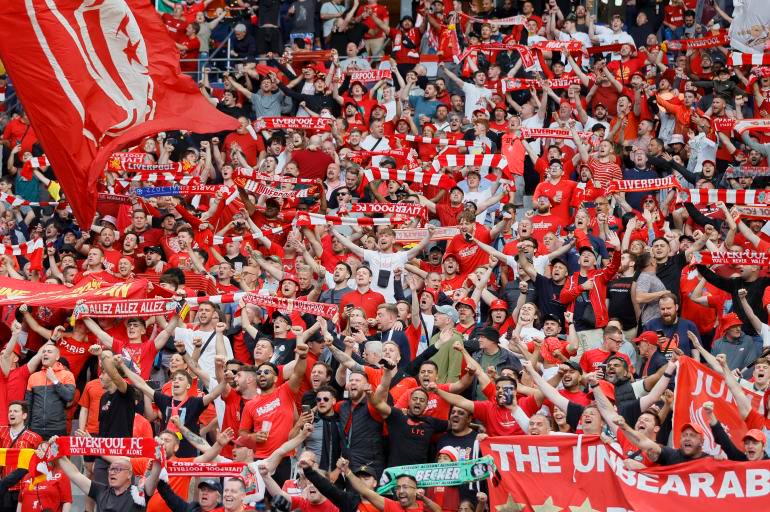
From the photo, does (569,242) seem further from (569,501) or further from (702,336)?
(569,501)

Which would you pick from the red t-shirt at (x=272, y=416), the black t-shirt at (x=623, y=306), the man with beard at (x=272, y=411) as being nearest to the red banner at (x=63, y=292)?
the man with beard at (x=272, y=411)

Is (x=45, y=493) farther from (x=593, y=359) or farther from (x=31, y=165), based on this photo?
(x=31, y=165)

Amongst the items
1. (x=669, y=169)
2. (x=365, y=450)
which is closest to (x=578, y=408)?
(x=365, y=450)

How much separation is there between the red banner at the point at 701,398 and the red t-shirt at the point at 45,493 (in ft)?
16.7

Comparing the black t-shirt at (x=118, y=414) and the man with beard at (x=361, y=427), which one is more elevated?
the man with beard at (x=361, y=427)

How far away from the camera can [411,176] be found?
64.4 ft

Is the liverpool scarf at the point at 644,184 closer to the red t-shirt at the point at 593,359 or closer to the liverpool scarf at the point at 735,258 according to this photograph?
the liverpool scarf at the point at 735,258

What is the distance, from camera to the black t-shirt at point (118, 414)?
46.8ft

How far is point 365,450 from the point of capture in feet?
43.0

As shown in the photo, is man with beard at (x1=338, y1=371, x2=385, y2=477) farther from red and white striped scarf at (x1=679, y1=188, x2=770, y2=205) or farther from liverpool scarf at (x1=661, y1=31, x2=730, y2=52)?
liverpool scarf at (x1=661, y1=31, x2=730, y2=52)

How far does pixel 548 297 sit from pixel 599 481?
4630mm

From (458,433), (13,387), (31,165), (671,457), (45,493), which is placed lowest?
(45,493)

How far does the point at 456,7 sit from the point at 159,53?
1306 centimetres

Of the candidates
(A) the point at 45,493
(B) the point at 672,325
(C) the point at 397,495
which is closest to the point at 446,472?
(C) the point at 397,495
